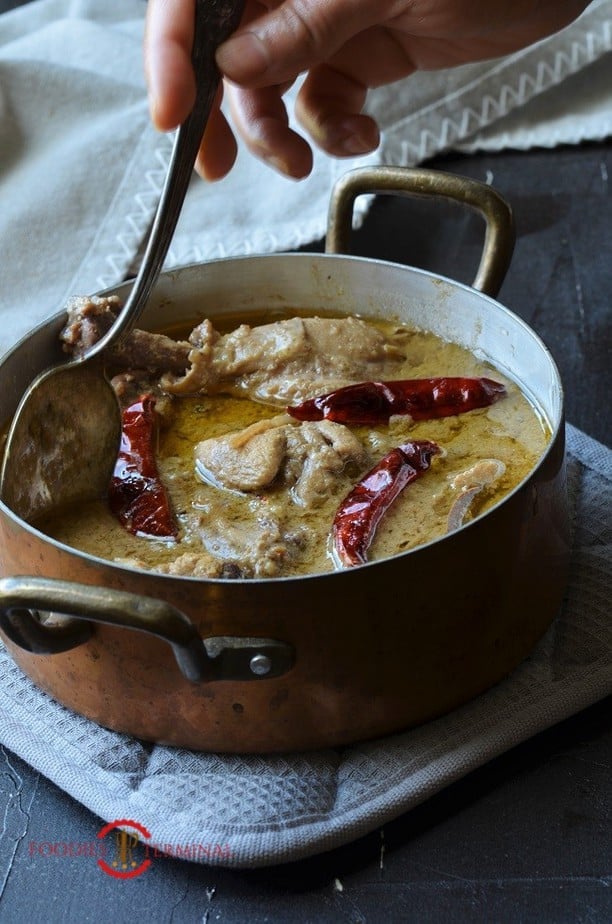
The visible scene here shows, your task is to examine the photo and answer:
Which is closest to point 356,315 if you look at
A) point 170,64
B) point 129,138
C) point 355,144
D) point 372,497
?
point 355,144

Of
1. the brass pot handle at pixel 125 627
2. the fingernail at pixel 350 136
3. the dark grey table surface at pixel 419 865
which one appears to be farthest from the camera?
the fingernail at pixel 350 136

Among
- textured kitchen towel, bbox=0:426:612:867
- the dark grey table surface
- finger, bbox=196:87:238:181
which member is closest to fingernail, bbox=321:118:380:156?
finger, bbox=196:87:238:181

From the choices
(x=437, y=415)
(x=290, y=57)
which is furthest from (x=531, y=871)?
(x=290, y=57)

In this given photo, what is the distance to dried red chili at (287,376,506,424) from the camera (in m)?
1.91

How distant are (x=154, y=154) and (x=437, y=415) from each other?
1.46 metres

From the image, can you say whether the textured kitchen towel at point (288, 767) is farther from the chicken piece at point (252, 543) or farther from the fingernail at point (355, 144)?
the fingernail at point (355, 144)

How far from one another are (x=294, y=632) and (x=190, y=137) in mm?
700

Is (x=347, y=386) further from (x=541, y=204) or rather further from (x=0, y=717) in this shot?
(x=541, y=204)

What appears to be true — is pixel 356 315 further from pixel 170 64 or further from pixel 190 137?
pixel 170 64

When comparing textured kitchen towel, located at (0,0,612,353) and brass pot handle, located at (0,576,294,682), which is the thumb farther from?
textured kitchen towel, located at (0,0,612,353)

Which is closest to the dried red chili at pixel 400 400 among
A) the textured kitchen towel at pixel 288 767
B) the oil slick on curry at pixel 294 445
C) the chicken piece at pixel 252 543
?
the oil slick on curry at pixel 294 445

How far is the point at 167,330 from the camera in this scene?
2188 mm

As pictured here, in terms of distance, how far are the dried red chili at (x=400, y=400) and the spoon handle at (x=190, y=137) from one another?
369 millimetres

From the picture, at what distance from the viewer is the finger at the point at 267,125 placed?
7.22 ft
